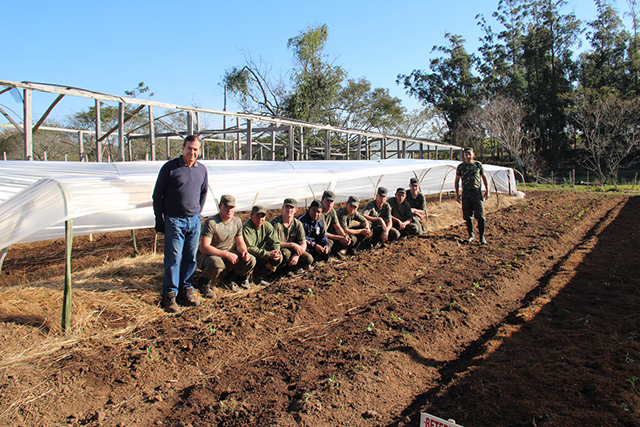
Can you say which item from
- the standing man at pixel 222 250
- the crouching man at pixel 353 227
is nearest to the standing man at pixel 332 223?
the crouching man at pixel 353 227

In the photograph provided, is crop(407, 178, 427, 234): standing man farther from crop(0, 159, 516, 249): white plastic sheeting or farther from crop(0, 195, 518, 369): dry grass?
crop(0, 195, 518, 369): dry grass

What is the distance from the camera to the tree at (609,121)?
22891 millimetres

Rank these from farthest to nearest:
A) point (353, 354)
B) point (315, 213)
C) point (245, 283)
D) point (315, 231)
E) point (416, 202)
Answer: point (416, 202), point (315, 231), point (315, 213), point (245, 283), point (353, 354)

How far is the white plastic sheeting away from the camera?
3.44m

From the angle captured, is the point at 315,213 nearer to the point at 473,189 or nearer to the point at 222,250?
the point at 222,250

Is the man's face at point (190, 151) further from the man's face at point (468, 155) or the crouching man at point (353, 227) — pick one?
the man's face at point (468, 155)

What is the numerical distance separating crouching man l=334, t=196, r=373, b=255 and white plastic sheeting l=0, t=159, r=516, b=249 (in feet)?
2.82

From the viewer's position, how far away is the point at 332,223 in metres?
6.52

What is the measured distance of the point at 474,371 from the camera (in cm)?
306

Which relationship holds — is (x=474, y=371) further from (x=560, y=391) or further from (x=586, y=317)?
(x=586, y=317)

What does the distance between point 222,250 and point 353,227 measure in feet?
9.85

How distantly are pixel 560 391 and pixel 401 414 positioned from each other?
1.10 meters

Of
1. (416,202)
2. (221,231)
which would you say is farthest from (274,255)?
(416,202)

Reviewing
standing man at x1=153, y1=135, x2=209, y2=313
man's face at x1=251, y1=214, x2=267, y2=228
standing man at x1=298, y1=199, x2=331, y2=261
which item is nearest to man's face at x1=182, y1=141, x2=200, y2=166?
standing man at x1=153, y1=135, x2=209, y2=313
